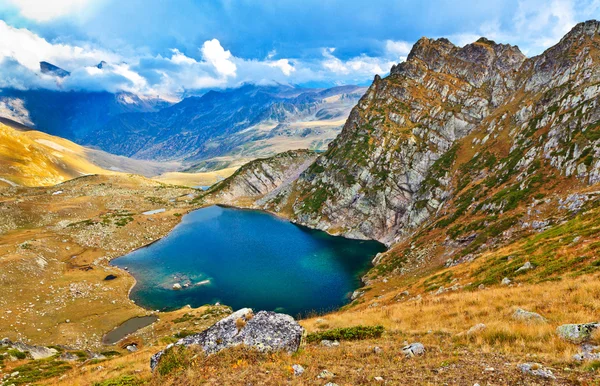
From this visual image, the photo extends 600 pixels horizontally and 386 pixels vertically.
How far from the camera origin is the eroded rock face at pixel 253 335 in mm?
17797

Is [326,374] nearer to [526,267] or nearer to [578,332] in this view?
[578,332]

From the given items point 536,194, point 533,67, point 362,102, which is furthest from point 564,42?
point 536,194

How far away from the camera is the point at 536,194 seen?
68562 millimetres

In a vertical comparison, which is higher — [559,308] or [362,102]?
[362,102]

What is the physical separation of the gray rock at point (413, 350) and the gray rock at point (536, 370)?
15.6ft

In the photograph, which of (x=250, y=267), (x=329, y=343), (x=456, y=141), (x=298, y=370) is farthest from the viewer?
(x=456, y=141)

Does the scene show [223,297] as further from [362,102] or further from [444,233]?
[362,102]

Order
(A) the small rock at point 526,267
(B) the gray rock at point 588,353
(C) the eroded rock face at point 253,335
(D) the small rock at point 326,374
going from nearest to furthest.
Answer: (B) the gray rock at point 588,353, (D) the small rock at point 326,374, (C) the eroded rock face at point 253,335, (A) the small rock at point 526,267

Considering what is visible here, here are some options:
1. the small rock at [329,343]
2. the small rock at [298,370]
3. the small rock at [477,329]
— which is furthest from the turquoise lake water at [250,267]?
the small rock at [298,370]

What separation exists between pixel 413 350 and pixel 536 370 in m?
5.73

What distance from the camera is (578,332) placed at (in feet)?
43.5

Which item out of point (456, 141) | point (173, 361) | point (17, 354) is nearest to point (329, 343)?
point (173, 361)

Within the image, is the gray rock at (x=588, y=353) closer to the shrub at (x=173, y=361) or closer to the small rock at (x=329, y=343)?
the small rock at (x=329, y=343)

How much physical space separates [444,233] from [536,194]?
22.1 m
